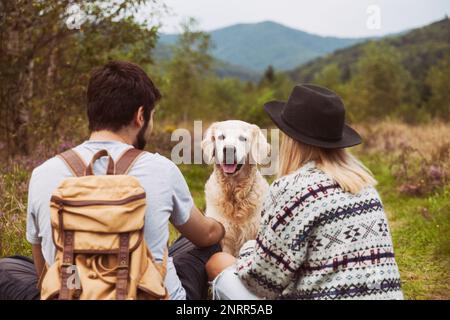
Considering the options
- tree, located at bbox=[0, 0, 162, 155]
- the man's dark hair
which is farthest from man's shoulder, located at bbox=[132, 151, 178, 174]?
tree, located at bbox=[0, 0, 162, 155]

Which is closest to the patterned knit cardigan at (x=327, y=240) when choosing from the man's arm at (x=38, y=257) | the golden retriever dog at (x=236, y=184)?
the man's arm at (x=38, y=257)

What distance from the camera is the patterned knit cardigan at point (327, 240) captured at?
2.16 meters

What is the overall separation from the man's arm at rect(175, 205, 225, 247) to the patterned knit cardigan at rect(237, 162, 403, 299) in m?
0.47

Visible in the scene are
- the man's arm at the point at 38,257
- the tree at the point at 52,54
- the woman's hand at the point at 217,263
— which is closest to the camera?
the man's arm at the point at 38,257

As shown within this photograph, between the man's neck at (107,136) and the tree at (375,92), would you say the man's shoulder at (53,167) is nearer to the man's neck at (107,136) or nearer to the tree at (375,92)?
the man's neck at (107,136)

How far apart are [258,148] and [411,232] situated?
2.14 m

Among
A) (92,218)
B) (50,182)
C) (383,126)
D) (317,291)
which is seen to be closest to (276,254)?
(317,291)

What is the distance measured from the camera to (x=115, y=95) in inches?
89.9

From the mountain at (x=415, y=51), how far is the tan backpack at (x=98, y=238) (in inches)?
1412

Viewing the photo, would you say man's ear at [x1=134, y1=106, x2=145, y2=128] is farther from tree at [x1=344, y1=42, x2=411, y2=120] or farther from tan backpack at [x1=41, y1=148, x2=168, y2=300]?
tree at [x1=344, y1=42, x2=411, y2=120]

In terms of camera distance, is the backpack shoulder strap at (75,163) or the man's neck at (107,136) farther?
the man's neck at (107,136)

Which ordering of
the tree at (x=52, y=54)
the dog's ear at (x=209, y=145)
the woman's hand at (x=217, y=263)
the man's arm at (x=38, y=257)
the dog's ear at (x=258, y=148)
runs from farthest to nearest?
1. the tree at (x=52, y=54)
2. the dog's ear at (x=209, y=145)
3. the dog's ear at (x=258, y=148)
4. the woman's hand at (x=217, y=263)
5. the man's arm at (x=38, y=257)

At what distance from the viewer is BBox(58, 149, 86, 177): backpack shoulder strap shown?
2172 mm

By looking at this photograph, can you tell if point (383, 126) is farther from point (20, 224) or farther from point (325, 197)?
point (325, 197)
